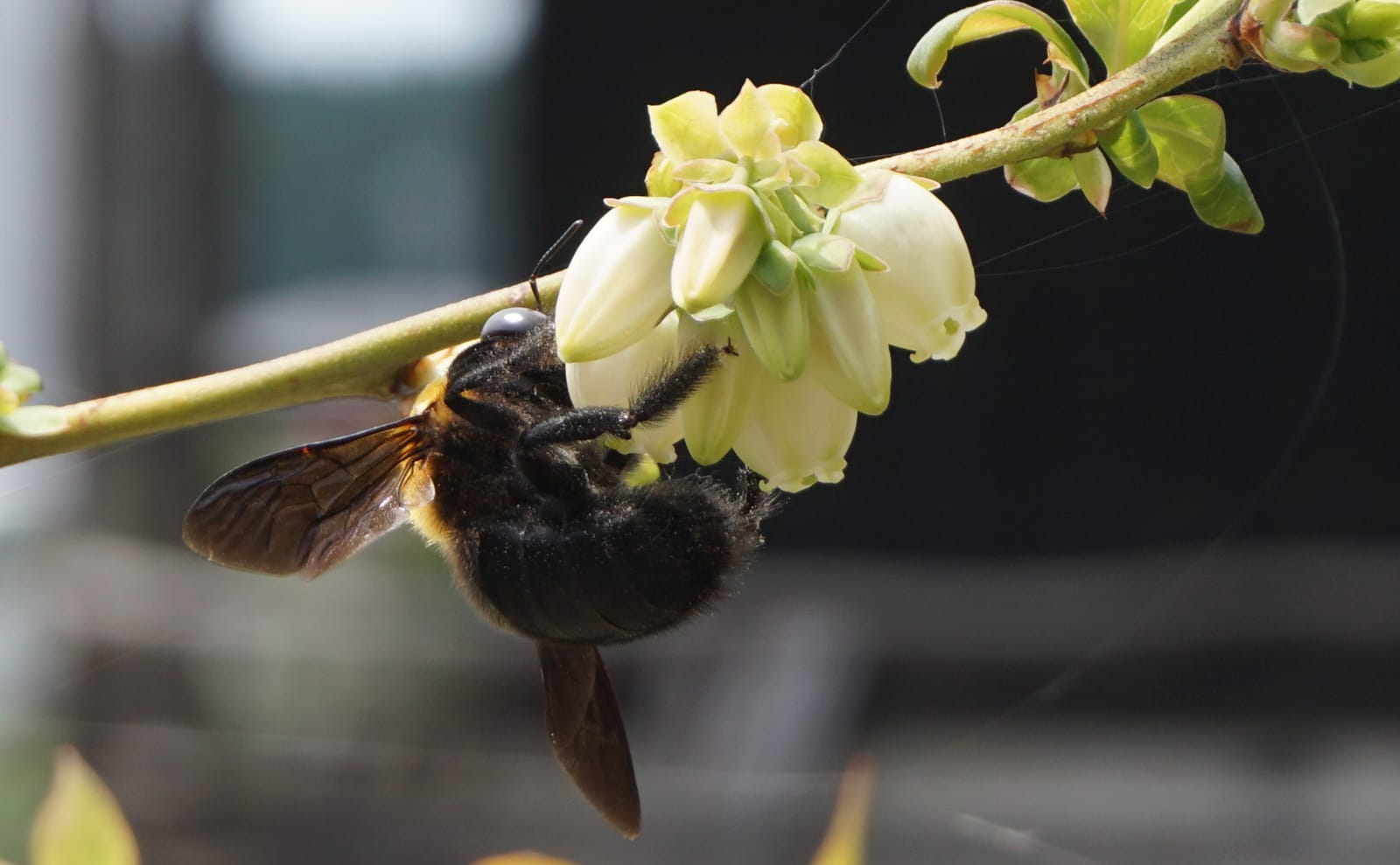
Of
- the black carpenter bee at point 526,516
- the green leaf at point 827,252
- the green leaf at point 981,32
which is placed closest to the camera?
the green leaf at point 827,252

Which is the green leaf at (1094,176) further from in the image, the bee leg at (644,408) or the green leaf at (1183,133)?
the bee leg at (644,408)

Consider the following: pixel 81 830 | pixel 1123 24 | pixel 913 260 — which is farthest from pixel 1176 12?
pixel 81 830

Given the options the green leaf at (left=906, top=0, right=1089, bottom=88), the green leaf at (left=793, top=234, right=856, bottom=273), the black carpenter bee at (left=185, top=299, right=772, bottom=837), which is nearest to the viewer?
the green leaf at (left=793, top=234, right=856, bottom=273)

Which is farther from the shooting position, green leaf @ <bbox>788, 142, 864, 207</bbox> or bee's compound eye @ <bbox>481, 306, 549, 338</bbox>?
bee's compound eye @ <bbox>481, 306, 549, 338</bbox>

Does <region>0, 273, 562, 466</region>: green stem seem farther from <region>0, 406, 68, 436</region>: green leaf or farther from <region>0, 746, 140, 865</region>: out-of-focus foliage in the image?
<region>0, 746, 140, 865</region>: out-of-focus foliage

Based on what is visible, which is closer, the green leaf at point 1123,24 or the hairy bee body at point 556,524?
the green leaf at point 1123,24

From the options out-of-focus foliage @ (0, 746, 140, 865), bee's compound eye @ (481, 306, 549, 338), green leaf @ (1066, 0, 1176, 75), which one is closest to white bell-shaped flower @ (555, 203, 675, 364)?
bee's compound eye @ (481, 306, 549, 338)

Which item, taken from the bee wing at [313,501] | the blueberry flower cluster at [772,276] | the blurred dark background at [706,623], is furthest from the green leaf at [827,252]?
the blurred dark background at [706,623]
